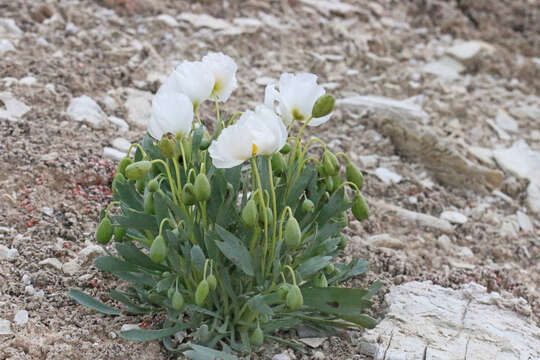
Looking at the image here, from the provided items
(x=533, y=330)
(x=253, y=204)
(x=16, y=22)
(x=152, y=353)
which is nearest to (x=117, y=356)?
(x=152, y=353)

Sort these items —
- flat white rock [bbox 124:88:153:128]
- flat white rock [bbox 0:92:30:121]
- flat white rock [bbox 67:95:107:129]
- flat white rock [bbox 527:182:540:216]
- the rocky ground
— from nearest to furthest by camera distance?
the rocky ground < flat white rock [bbox 0:92:30:121] < flat white rock [bbox 67:95:107:129] < flat white rock [bbox 124:88:153:128] < flat white rock [bbox 527:182:540:216]

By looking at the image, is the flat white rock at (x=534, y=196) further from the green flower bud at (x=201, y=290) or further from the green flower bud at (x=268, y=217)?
the green flower bud at (x=201, y=290)

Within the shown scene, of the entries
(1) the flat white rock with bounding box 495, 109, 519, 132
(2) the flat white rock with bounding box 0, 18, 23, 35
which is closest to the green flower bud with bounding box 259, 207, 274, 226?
(2) the flat white rock with bounding box 0, 18, 23, 35

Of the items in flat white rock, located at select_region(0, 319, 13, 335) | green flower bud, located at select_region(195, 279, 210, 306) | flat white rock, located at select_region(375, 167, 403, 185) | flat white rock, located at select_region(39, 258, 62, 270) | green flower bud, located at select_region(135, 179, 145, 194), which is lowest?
flat white rock, located at select_region(375, 167, 403, 185)

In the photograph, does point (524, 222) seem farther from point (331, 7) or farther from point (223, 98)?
point (331, 7)

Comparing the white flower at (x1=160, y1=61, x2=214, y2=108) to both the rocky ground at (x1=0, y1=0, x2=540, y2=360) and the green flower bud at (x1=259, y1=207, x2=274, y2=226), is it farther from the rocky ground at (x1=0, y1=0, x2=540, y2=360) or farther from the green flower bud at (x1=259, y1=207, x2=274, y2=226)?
the rocky ground at (x1=0, y1=0, x2=540, y2=360)

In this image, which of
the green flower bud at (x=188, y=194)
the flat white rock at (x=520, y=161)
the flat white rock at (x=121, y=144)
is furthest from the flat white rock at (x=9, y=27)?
the flat white rock at (x=520, y=161)
